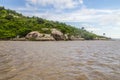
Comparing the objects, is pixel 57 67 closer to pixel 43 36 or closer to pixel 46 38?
pixel 46 38

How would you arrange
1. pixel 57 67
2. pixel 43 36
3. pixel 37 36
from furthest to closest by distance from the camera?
pixel 43 36
pixel 37 36
pixel 57 67

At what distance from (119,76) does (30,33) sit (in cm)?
8421

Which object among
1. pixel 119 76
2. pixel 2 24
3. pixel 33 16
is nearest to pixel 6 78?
pixel 119 76

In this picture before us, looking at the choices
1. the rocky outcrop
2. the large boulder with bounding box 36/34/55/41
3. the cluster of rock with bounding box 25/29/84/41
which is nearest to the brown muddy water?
the rocky outcrop

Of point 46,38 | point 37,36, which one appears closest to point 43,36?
point 46,38

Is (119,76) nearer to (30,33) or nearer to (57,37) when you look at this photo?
(30,33)

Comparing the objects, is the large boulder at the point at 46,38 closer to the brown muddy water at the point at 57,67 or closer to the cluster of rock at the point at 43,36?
the cluster of rock at the point at 43,36

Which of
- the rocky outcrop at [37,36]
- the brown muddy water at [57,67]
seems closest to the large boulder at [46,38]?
the rocky outcrop at [37,36]

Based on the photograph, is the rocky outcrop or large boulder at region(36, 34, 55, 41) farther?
large boulder at region(36, 34, 55, 41)

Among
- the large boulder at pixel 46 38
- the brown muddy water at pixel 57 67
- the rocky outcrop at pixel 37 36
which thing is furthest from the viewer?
the large boulder at pixel 46 38

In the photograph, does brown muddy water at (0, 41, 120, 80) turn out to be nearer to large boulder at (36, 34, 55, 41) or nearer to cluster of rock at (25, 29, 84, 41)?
cluster of rock at (25, 29, 84, 41)

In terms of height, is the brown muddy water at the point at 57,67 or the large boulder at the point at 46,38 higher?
the large boulder at the point at 46,38

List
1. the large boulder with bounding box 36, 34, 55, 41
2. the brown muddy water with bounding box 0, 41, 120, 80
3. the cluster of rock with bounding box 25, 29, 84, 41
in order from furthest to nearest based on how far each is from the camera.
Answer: the large boulder with bounding box 36, 34, 55, 41
the cluster of rock with bounding box 25, 29, 84, 41
the brown muddy water with bounding box 0, 41, 120, 80

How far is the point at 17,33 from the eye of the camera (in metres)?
97.8
